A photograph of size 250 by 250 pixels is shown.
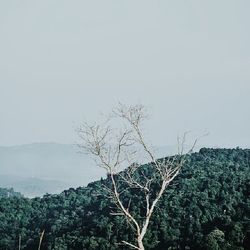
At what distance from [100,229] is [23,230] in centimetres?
2162

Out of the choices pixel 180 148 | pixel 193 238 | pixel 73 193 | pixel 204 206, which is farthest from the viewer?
pixel 73 193

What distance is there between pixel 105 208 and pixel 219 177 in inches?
970

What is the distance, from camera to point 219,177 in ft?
311

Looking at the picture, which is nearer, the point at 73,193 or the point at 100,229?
the point at 100,229

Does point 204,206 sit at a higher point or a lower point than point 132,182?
lower

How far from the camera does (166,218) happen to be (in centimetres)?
7450

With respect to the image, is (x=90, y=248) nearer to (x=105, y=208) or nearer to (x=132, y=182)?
(x=105, y=208)

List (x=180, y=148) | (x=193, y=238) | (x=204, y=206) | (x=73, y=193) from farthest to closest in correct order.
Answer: (x=73, y=193) → (x=204, y=206) → (x=193, y=238) → (x=180, y=148)

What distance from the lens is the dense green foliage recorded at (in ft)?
218

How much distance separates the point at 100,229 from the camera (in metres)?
77.1

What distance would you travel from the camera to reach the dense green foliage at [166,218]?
6656cm

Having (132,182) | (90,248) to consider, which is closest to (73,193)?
(90,248)

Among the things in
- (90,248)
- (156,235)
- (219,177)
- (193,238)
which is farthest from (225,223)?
(219,177)

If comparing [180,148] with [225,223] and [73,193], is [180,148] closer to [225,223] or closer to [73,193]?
[225,223]
